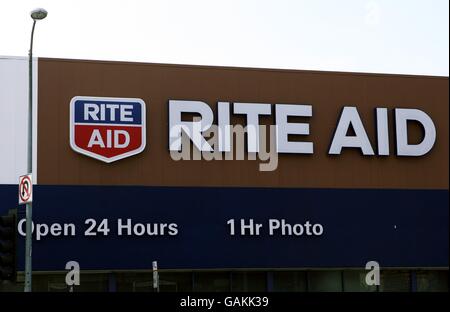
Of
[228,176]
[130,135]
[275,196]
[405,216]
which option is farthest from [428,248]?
[130,135]

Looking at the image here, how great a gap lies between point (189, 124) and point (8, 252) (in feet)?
47.8

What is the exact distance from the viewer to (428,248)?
1169 inches

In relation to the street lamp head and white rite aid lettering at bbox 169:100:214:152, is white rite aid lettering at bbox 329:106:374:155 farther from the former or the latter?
the street lamp head

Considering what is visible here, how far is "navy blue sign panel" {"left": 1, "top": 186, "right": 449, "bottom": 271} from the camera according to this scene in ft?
88.1

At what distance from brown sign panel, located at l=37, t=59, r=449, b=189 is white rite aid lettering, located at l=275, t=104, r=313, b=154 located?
280 mm

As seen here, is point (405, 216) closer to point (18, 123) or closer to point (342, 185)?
point (342, 185)

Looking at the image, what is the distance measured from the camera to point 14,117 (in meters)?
27.3

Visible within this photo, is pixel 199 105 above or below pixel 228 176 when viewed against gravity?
above

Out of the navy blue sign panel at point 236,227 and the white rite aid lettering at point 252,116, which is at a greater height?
the white rite aid lettering at point 252,116

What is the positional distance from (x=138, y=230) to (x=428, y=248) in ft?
36.3

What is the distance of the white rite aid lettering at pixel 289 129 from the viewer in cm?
2911

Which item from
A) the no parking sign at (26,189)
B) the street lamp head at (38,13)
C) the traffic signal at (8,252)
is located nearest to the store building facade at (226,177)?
the no parking sign at (26,189)

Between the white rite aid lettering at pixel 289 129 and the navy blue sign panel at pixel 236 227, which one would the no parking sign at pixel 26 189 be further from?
the white rite aid lettering at pixel 289 129

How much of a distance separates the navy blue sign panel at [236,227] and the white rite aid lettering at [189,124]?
168 centimetres
